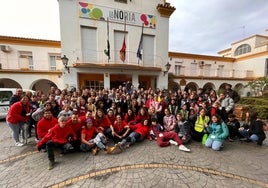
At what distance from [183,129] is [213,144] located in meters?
0.97

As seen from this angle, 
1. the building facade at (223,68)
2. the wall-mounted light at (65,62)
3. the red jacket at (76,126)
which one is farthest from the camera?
the building facade at (223,68)

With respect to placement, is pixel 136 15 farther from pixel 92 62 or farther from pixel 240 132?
pixel 240 132

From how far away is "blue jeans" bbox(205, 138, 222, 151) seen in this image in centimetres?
412

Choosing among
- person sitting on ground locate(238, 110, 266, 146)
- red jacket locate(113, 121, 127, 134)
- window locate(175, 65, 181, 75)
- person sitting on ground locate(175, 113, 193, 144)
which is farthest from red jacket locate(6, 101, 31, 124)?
window locate(175, 65, 181, 75)

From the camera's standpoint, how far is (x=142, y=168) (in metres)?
3.22

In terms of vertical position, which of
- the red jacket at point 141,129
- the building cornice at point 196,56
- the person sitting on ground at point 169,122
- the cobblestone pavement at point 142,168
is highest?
the building cornice at point 196,56

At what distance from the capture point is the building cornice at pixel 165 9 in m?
12.7

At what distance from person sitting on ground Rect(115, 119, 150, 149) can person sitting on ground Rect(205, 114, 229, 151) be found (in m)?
2.05

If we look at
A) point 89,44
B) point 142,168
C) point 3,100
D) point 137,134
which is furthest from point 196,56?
point 3,100

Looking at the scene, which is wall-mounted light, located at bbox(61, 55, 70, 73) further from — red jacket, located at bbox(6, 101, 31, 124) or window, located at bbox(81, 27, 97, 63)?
red jacket, located at bbox(6, 101, 31, 124)

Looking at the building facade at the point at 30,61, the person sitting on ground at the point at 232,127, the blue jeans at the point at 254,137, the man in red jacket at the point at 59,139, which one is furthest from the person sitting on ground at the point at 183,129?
the building facade at the point at 30,61

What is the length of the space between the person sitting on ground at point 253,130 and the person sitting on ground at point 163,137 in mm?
2563

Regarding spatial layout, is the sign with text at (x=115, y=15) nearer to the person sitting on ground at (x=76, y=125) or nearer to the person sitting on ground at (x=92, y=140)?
the person sitting on ground at (x=76, y=125)

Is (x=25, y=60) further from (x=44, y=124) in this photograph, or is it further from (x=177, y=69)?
(x=177, y=69)
